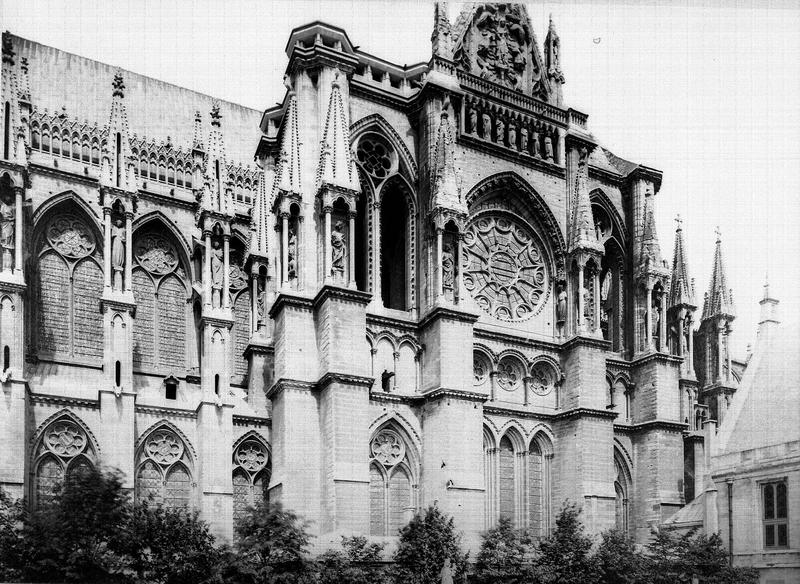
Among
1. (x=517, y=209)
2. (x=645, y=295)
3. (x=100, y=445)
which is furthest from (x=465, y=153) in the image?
(x=100, y=445)

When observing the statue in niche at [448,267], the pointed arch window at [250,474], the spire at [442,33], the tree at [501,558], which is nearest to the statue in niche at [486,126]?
the spire at [442,33]

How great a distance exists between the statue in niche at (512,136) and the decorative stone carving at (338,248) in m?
8.09

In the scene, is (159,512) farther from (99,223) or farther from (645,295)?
(645,295)

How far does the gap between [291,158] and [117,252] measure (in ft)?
19.0

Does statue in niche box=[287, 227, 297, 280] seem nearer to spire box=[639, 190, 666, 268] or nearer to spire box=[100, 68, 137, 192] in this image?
spire box=[100, 68, 137, 192]

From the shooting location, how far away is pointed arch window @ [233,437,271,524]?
26.6 meters

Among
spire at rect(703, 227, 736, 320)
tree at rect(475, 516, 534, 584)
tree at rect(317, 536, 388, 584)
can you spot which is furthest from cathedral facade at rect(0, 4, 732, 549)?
spire at rect(703, 227, 736, 320)

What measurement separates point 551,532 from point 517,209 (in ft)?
36.4

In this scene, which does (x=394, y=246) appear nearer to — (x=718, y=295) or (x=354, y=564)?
(x=354, y=564)

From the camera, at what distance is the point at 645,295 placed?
33062 mm

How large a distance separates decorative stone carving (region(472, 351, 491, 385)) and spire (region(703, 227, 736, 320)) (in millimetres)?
13124

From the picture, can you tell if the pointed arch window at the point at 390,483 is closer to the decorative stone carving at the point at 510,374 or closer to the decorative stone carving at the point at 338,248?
the decorative stone carving at the point at 510,374

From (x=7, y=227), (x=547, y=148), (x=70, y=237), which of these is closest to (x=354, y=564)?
(x=7, y=227)

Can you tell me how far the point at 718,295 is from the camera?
37.4 metres
